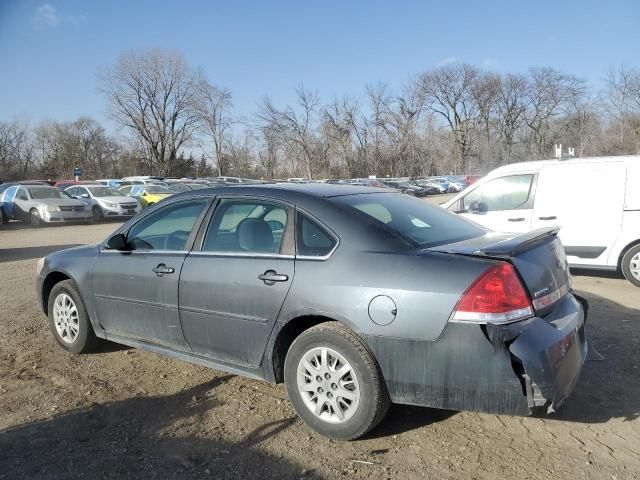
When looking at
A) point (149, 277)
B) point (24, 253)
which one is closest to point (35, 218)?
point (24, 253)

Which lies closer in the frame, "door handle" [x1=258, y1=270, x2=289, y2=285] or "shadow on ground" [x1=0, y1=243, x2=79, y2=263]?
"door handle" [x1=258, y1=270, x2=289, y2=285]

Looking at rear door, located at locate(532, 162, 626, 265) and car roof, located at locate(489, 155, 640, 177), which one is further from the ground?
car roof, located at locate(489, 155, 640, 177)

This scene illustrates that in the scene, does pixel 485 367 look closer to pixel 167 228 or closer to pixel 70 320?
pixel 167 228

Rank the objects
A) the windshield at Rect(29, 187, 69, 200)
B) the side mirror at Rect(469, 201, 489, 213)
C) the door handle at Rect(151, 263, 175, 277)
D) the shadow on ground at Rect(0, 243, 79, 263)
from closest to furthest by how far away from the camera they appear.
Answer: the door handle at Rect(151, 263, 175, 277)
the side mirror at Rect(469, 201, 489, 213)
the shadow on ground at Rect(0, 243, 79, 263)
the windshield at Rect(29, 187, 69, 200)

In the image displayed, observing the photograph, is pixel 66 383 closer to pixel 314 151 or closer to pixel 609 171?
pixel 609 171

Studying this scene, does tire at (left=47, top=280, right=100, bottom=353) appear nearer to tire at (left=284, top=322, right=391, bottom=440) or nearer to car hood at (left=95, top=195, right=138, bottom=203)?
tire at (left=284, top=322, right=391, bottom=440)

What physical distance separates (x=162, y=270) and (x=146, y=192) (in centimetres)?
2428

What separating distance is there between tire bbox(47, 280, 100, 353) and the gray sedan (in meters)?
0.42

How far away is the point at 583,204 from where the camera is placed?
24.7 ft

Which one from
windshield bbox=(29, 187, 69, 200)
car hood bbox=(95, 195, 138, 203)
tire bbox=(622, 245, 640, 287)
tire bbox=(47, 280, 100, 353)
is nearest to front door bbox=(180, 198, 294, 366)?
tire bbox=(47, 280, 100, 353)

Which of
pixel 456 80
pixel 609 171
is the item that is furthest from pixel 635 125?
pixel 609 171

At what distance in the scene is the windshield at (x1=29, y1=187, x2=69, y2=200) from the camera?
21519mm

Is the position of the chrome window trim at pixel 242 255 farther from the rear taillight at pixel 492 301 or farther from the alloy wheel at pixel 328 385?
the rear taillight at pixel 492 301

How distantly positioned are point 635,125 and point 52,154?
6854cm
